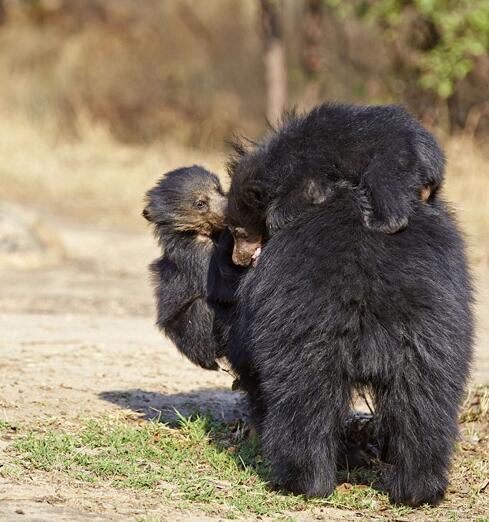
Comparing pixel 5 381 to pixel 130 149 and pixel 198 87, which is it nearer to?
pixel 130 149

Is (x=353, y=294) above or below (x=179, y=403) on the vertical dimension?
above

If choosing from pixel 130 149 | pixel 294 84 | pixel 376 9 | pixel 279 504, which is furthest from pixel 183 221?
pixel 294 84

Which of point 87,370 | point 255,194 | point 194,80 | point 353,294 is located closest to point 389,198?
point 353,294

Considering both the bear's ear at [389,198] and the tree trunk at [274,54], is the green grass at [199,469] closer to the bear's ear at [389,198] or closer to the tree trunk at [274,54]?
the bear's ear at [389,198]

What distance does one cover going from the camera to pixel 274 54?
60.9 ft

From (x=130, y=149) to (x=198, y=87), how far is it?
4.98 meters

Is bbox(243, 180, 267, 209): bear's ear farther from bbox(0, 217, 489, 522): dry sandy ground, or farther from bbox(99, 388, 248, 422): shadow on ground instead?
bbox(99, 388, 248, 422): shadow on ground

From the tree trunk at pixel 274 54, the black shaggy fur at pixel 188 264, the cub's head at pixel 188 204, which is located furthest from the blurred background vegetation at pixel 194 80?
the black shaggy fur at pixel 188 264

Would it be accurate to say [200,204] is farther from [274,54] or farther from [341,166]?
[274,54]

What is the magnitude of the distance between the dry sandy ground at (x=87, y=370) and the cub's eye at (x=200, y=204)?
1320mm

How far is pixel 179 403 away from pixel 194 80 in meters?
18.4

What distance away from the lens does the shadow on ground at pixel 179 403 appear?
653 centimetres

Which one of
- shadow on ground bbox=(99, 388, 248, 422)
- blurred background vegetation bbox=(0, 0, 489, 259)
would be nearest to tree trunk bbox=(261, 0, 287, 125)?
blurred background vegetation bbox=(0, 0, 489, 259)

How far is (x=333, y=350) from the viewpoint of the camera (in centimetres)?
465
